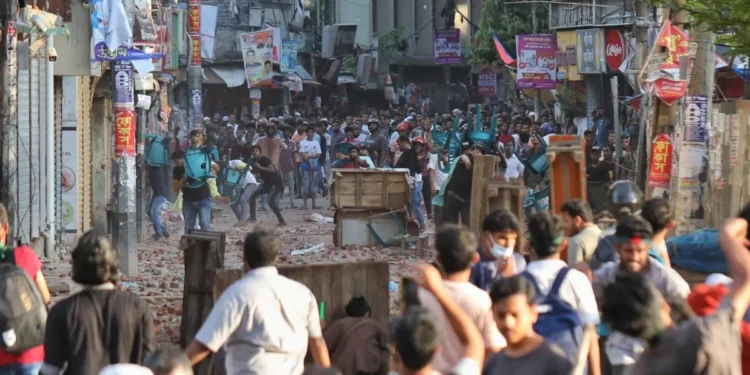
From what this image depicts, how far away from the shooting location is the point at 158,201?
2100 centimetres

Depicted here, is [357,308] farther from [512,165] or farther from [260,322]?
[512,165]

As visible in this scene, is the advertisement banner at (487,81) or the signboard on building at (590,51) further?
the advertisement banner at (487,81)

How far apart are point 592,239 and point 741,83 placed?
1933 centimetres

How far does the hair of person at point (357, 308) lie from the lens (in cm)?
853

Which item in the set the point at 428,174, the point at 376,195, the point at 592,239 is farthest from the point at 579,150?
the point at 428,174

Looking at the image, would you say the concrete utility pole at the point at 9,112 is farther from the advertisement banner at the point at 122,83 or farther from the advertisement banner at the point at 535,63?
the advertisement banner at the point at 535,63

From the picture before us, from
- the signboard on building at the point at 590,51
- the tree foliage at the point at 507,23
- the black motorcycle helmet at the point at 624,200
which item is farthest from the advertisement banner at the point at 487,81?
the black motorcycle helmet at the point at 624,200

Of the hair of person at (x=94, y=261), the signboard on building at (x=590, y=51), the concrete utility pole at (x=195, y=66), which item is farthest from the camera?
the signboard on building at (x=590, y=51)

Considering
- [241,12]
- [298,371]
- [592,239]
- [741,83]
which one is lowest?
[298,371]

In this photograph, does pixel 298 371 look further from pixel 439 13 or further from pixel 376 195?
pixel 439 13

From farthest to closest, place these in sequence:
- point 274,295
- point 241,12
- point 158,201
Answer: point 241,12
point 158,201
point 274,295

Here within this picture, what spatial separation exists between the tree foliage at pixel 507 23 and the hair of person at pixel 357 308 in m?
41.5

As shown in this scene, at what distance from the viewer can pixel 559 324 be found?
609 centimetres

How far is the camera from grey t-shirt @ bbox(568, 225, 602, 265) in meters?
7.81
